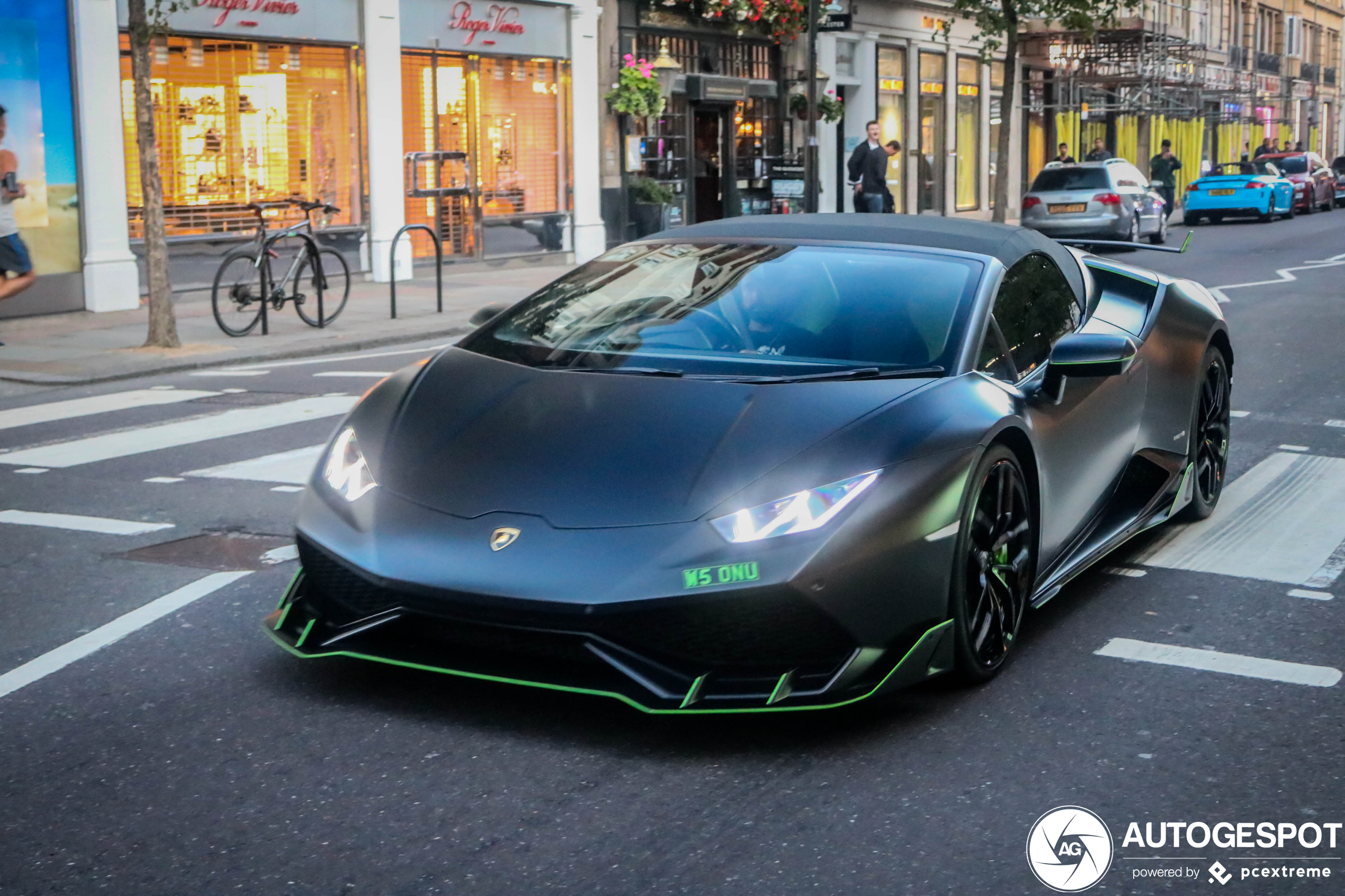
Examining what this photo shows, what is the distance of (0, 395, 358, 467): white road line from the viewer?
8391 millimetres

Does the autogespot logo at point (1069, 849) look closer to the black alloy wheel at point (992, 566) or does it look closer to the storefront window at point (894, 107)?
the black alloy wheel at point (992, 566)

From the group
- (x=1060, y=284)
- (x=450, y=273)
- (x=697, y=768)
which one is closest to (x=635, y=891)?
(x=697, y=768)

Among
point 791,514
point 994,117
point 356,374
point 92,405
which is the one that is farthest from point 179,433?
point 994,117

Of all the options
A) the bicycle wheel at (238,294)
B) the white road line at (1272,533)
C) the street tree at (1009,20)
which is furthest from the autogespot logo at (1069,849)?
the street tree at (1009,20)

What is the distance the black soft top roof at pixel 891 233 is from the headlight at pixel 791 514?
5.14 feet

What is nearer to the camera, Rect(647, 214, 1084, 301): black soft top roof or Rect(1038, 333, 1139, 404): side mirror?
Rect(1038, 333, 1139, 404): side mirror

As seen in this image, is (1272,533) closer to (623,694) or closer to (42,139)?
(623,694)

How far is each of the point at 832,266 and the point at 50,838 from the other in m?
2.88

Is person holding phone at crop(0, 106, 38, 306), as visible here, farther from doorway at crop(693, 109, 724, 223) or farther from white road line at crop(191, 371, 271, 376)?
doorway at crop(693, 109, 724, 223)

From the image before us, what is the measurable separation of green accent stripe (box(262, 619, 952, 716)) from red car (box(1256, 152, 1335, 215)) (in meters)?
43.2

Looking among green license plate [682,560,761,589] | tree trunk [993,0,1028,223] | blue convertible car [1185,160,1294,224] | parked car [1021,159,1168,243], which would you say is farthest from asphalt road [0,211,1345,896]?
blue convertible car [1185,160,1294,224]

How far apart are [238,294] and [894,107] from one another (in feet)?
81.7

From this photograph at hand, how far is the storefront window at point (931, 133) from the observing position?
125 feet

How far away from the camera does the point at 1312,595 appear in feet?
18.3
